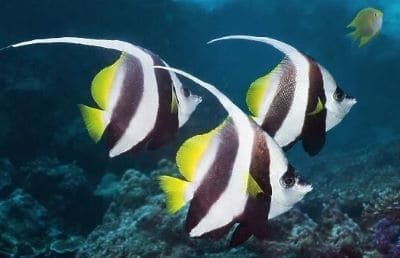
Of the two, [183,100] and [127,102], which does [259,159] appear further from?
[127,102]

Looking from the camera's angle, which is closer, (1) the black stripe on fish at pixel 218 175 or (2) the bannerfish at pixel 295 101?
(1) the black stripe on fish at pixel 218 175

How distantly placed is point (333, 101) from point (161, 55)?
15.8 m

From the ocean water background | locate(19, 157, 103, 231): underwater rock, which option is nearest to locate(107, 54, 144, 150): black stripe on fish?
the ocean water background

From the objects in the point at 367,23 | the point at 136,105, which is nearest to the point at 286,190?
the point at 136,105

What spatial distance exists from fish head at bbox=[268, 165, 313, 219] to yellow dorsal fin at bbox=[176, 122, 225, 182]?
26 centimetres

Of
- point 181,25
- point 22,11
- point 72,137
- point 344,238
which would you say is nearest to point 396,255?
point 344,238

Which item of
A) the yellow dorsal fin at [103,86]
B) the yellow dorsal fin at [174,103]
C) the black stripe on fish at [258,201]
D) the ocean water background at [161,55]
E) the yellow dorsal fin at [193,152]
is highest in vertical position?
the yellow dorsal fin at [103,86]

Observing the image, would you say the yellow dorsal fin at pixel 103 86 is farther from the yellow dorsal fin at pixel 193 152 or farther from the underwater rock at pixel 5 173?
the underwater rock at pixel 5 173

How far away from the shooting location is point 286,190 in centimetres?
165

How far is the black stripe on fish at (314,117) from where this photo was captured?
197 cm

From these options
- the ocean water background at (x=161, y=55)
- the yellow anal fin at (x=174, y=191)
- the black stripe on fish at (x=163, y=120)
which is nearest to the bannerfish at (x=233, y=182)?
the yellow anal fin at (x=174, y=191)

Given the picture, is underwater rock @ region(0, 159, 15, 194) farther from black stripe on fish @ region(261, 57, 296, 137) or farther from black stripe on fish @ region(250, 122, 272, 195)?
black stripe on fish @ region(250, 122, 272, 195)

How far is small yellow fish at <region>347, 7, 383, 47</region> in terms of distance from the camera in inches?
281

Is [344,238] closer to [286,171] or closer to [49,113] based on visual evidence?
[286,171]
